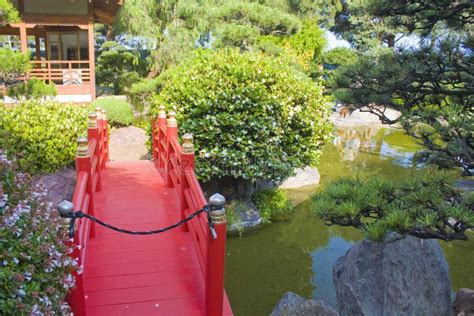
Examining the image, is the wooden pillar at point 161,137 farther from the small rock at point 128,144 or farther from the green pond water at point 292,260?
the small rock at point 128,144

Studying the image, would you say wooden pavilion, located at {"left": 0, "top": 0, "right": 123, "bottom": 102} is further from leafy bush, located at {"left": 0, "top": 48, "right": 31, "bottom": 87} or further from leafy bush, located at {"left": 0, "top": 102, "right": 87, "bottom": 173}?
leafy bush, located at {"left": 0, "top": 102, "right": 87, "bottom": 173}

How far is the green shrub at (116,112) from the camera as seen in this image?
42.5ft

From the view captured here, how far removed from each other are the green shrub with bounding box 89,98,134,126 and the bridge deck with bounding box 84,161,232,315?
769 centimetres

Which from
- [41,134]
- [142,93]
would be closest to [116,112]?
[142,93]

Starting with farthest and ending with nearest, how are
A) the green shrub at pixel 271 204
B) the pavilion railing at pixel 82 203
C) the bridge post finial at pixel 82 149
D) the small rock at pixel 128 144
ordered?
the small rock at pixel 128 144
the green shrub at pixel 271 204
the bridge post finial at pixel 82 149
the pavilion railing at pixel 82 203

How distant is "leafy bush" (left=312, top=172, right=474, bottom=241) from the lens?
2.77m

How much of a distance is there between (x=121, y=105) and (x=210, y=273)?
10995 mm

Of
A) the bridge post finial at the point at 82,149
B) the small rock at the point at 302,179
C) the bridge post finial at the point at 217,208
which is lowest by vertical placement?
the small rock at the point at 302,179

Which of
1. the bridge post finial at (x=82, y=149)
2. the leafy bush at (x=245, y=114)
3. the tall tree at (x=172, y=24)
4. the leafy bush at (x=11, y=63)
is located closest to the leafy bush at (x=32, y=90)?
the leafy bush at (x=11, y=63)

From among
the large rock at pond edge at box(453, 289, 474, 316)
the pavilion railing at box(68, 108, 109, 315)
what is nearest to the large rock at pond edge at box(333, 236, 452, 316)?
the large rock at pond edge at box(453, 289, 474, 316)

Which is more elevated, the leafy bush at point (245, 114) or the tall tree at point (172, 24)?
the tall tree at point (172, 24)

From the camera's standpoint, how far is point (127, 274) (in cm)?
375

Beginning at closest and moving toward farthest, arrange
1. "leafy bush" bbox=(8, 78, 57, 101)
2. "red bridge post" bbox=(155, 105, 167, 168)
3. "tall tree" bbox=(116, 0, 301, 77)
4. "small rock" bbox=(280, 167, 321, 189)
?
"red bridge post" bbox=(155, 105, 167, 168)
"leafy bush" bbox=(8, 78, 57, 101)
"small rock" bbox=(280, 167, 321, 189)
"tall tree" bbox=(116, 0, 301, 77)

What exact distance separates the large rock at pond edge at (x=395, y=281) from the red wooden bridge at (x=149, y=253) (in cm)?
184
